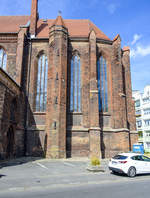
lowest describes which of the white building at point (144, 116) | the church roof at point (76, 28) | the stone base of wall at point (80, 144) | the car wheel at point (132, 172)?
the car wheel at point (132, 172)

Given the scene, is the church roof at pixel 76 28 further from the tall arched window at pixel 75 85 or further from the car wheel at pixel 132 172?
the car wheel at pixel 132 172

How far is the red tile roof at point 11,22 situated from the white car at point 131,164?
66.1 ft

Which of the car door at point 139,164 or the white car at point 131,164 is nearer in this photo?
the white car at point 131,164

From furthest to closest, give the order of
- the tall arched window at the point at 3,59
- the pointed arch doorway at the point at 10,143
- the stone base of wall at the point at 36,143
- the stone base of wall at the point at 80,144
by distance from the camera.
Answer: the tall arched window at the point at 3,59
the stone base of wall at the point at 80,144
the stone base of wall at the point at 36,143
the pointed arch doorway at the point at 10,143

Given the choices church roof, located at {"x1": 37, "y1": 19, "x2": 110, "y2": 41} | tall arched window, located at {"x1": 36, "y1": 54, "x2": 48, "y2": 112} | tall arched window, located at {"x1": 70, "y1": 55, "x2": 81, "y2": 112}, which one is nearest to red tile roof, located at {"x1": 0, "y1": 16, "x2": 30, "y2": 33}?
church roof, located at {"x1": 37, "y1": 19, "x2": 110, "y2": 41}

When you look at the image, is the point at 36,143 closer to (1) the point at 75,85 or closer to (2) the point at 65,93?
(2) the point at 65,93

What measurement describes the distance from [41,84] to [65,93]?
12.0 feet

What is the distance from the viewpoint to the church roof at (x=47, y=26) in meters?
23.8

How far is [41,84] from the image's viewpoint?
70.8ft

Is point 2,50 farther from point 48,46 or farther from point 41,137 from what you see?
point 41,137

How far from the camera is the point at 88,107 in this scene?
20.7 meters

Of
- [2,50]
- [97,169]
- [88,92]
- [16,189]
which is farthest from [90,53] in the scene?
[16,189]

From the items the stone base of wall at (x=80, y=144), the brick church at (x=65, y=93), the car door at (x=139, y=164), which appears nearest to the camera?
the car door at (x=139, y=164)

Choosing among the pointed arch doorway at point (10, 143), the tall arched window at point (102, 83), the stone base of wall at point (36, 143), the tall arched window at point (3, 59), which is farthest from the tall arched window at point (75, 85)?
the tall arched window at point (3, 59)
